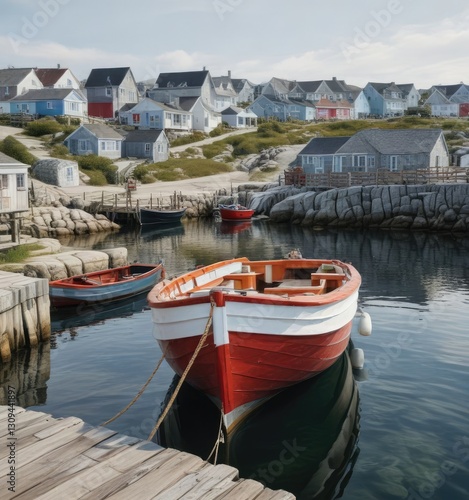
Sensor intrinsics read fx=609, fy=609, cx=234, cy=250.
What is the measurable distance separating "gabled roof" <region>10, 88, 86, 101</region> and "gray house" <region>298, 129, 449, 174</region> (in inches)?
1483

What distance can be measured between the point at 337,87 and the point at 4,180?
113m

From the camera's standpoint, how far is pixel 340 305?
47.0 ft

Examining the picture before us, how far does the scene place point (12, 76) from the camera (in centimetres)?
9081

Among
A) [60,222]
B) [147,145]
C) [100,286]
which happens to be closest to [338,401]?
[100,286]

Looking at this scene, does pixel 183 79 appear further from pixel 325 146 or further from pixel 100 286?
pixel 100 286

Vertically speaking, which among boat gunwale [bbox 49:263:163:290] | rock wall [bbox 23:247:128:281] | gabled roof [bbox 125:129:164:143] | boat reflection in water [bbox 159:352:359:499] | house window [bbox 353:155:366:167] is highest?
gabled roof [bbox 125:129:164:143]

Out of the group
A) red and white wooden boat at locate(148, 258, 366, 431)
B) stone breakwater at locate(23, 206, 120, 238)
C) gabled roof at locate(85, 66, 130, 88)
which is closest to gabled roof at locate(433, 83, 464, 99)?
gabled roof at locate(85, 66, 130, 88)

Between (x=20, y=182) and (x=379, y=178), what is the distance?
113ft

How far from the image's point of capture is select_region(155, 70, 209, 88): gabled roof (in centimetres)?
10544

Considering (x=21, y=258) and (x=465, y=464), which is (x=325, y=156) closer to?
(x=21, y=258)

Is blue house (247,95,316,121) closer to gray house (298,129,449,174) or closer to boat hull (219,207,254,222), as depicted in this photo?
gray house (298,129,449,174)

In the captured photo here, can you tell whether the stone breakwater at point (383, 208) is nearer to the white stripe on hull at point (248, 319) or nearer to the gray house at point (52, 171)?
the gray house at point (52, 171)

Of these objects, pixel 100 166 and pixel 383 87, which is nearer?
pixel 100 166

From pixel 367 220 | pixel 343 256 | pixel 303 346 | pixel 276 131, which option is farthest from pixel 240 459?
pixel 276 131
